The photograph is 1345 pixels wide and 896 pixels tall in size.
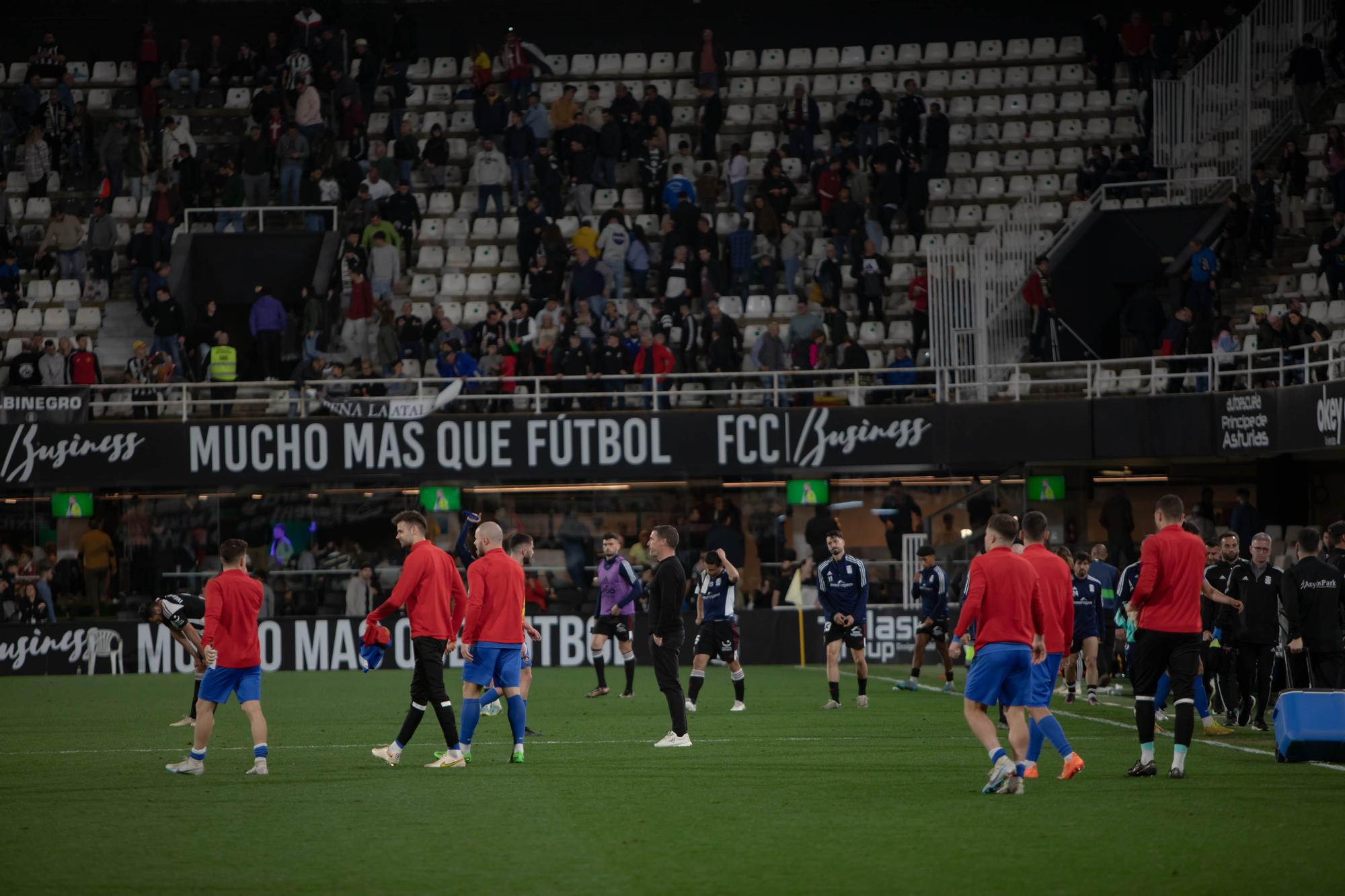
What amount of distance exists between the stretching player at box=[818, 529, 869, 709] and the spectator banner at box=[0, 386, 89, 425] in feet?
50.1

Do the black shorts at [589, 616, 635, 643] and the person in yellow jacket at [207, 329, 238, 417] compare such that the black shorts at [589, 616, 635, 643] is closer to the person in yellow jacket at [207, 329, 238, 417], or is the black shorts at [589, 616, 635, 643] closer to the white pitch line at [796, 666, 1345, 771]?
the white pitch line at [796, 666, 1345, 771]

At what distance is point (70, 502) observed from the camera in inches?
1235

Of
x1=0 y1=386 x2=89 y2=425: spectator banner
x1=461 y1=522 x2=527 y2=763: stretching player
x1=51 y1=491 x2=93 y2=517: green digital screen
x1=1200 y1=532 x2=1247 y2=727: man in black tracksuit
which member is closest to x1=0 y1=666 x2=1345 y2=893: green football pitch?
x1=461 y1=522 x2=527 y2=763: stretching player

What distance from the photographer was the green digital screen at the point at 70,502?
31.4 m

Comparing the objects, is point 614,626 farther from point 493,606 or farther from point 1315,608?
point 1315,608

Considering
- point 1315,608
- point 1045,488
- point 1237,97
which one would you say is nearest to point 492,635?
point 1315,608

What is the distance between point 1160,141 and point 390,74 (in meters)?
16.7

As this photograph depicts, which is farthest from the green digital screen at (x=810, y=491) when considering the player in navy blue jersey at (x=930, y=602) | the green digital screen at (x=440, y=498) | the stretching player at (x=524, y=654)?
the stretching player at (x=524, y=654)

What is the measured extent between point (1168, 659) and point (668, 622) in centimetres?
457

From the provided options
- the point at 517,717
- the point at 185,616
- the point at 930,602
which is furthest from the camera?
the point at 930,602

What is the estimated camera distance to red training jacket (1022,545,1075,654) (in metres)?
12.2

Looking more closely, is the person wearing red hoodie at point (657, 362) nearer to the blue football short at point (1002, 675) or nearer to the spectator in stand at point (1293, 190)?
the spectator in stand at point (1293, 190)

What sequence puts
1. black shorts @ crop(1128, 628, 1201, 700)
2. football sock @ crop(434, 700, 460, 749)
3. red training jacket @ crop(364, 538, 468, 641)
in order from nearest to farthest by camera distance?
1. black shorts @ crop(1128, 628, 1201, 700)
2. red training jacket @ crop(364, 538, 468, 641)
3. football sock @ crop(434, 700, 460, 749)

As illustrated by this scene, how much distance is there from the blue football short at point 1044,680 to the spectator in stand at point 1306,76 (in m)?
23.2
